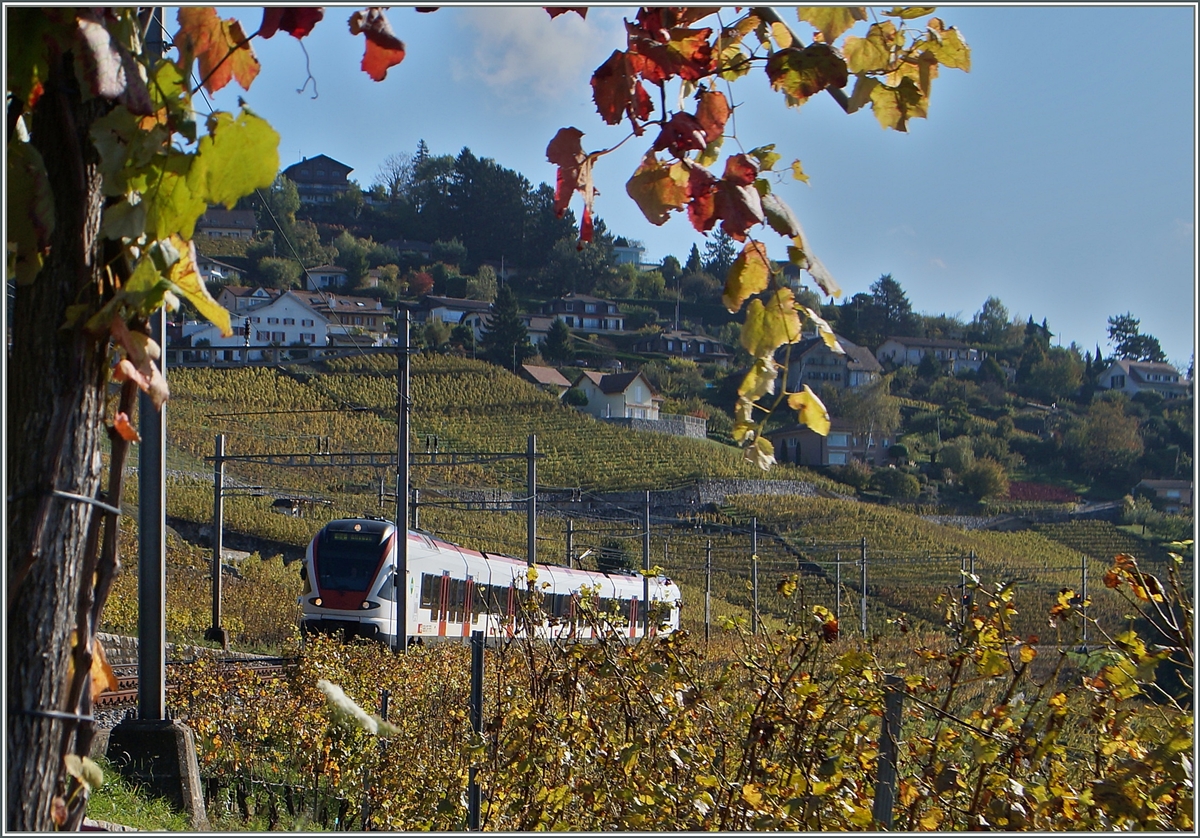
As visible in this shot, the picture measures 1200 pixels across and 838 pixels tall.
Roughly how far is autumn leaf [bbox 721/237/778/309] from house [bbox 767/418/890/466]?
77759 mm

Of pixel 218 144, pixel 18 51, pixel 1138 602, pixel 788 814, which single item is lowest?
pixel 788 814

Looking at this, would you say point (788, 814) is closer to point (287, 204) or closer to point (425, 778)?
point (425, 778)

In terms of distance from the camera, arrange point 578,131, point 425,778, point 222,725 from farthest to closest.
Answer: point 222,725, point 425,778, point 578,131

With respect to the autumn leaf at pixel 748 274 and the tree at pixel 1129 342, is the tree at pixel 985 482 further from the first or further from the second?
the autumn leaf at pixel 748 274

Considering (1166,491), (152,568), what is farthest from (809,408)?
(1166,491)

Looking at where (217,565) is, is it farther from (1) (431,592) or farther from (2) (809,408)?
(2) (809,408)

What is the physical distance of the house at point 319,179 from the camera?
146 meters

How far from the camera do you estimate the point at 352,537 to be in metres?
20.1

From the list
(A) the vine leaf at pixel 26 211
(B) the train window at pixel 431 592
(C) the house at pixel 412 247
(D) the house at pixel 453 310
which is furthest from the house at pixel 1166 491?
(A) the vine leaf at pixel 26 211

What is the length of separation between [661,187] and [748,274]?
22 cm

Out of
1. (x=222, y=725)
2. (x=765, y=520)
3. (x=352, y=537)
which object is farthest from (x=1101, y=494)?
(x=222, y=725)

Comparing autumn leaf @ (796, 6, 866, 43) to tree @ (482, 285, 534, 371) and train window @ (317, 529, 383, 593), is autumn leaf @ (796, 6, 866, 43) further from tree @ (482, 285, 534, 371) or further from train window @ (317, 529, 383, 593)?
tree @ (482, 285, 534, 371)

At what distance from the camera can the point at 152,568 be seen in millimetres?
6609

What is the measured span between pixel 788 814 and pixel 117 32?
2268 mm
